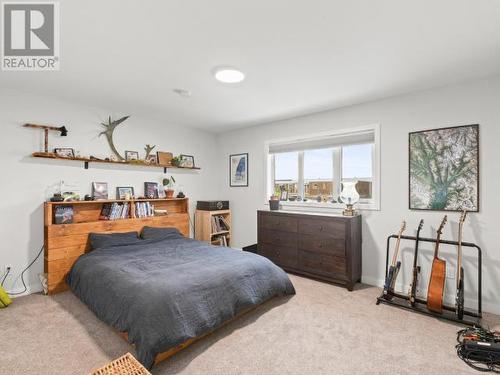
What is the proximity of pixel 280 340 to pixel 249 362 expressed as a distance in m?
0.37

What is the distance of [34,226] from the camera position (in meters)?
3.12

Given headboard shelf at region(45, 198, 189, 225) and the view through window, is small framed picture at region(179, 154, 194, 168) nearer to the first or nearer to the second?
headboard shelf at region(45, 198, 189, 225)

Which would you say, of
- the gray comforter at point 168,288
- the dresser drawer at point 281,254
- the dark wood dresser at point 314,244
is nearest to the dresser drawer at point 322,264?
the dark wood dresser at point 314,244

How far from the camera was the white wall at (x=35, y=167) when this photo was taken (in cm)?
295

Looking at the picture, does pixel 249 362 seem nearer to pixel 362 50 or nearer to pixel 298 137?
pixel 362 50

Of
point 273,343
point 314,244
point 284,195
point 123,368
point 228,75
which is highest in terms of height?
point 228,75

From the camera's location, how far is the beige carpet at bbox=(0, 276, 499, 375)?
5.96ft

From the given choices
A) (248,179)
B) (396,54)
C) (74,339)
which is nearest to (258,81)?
(396,54)

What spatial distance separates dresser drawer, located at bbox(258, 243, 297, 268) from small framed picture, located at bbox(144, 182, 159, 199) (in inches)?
74.4

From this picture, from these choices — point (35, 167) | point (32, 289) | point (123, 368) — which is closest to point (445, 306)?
point (123, 368)

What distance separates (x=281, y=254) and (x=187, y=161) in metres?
2.37

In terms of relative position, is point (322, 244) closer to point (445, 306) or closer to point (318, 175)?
point (318, 175)

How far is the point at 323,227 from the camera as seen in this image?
133 inches

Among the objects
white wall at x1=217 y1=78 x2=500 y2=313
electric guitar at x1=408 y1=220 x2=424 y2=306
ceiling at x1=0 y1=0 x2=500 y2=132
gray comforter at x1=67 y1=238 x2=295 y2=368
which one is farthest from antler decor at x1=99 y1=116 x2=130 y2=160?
electric guitar at x1=408 y1=220 x2=424 y2=306
